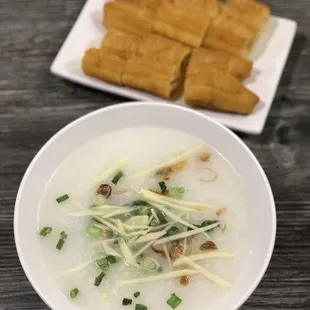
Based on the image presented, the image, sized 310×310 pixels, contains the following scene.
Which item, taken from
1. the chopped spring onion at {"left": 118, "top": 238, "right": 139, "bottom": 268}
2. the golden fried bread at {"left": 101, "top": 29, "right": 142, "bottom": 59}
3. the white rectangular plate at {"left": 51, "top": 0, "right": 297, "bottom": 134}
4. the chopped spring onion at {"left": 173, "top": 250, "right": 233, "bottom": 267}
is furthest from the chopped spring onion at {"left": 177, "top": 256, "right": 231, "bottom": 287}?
the golden fried bread at {"left": 101, "top": 29, "right": 142, "bottom": 59}

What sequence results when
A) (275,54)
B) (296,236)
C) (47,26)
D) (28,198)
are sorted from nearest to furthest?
(28,198)
(296,236)
(275,54)
(47,26)

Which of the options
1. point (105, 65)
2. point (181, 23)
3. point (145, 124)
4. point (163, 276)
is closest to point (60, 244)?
point (163, 276)

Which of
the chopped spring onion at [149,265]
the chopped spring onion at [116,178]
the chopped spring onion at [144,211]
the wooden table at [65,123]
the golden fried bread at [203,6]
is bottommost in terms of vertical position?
the wooden table at [65,123]

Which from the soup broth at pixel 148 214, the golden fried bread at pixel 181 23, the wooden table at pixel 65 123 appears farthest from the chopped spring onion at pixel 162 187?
the golden fried bread at pixel 181 23

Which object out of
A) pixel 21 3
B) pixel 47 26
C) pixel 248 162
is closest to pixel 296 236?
pixel 248 162

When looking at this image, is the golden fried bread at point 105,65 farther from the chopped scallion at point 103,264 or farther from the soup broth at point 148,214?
the chopped scallion at point 103,264

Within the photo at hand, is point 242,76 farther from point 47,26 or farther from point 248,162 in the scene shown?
point 47,26

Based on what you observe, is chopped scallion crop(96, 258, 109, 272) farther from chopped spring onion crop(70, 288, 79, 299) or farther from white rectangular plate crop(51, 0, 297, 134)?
white rectangular plate crop(51, 0, 297, 134)
